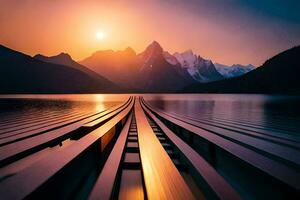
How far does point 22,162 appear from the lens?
396 centimetres

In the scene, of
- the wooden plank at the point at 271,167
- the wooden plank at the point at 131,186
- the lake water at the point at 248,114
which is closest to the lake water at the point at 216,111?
the lake water at the point at 248,114

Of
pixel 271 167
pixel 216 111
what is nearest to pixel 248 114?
pixel 216 111

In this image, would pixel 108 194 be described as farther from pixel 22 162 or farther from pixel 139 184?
pixel 22 162

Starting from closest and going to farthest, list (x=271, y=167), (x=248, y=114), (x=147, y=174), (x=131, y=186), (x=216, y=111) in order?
(x=147, y=174) → (x=271, y=167) → (x=131, y=186) → (x=248, y=114) → (x=216, y=111)

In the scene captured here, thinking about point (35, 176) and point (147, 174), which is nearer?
point (35, 176)

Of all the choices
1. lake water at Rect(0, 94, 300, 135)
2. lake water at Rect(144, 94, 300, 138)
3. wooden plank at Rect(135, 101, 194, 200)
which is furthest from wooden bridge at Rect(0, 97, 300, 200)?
lake water at Rect(0, 94, 300, 135)

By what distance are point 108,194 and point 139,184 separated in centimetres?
105

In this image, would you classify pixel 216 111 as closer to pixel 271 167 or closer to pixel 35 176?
pixel 271 167

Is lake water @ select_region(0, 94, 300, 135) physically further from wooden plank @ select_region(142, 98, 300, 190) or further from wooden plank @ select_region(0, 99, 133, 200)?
wooden plank @ select_region(0, 99, 133, 200)

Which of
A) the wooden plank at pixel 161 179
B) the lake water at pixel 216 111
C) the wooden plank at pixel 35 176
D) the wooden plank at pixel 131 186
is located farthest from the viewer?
the lake water at pixel 216 111

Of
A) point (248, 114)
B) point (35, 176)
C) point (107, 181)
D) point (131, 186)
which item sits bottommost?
point (248, 114)

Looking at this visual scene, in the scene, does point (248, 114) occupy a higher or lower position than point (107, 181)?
lower

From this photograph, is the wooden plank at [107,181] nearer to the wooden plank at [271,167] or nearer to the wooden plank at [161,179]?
the wooden plank at [161,179]

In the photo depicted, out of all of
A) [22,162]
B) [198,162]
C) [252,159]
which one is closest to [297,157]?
[252,159]
